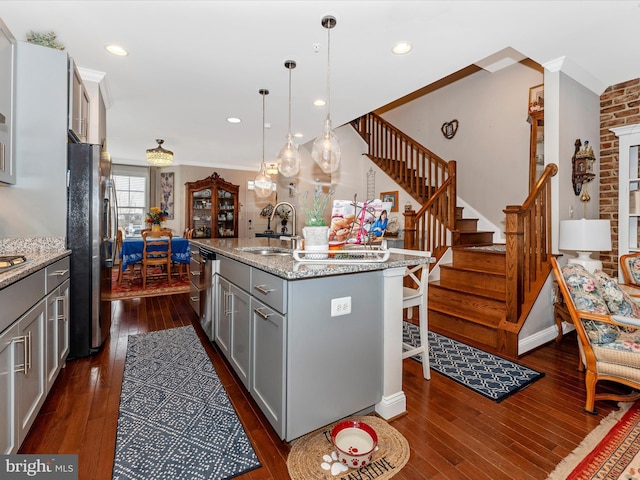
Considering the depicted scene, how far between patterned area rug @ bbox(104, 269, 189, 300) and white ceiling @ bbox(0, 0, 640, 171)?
8.78 ft

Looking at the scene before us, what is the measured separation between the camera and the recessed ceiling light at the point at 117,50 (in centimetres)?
269

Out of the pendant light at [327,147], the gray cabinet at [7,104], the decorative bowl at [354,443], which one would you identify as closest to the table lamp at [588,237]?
the pendant light at [327,147]

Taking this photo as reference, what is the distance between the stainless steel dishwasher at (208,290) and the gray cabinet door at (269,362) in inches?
39.1

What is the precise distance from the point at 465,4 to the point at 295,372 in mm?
2556

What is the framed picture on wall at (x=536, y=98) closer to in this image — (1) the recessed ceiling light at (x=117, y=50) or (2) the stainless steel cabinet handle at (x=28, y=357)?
(1) the recessed ceiling light at (x=117, y=50)

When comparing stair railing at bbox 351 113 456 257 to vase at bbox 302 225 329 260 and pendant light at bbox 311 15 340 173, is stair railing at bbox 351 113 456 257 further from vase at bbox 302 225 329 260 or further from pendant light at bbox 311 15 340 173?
vase at bbox 302 225 329 260

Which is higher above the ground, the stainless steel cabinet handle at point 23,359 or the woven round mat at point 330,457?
the stainless steel cabinet handle at point 23,359

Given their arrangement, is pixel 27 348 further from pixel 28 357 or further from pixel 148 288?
pixel 148 288

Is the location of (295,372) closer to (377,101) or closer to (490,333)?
(490,333)

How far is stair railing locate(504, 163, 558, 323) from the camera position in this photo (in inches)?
111

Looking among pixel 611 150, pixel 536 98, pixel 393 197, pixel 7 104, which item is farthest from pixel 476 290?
pixel 7 104

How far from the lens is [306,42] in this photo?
103 inches

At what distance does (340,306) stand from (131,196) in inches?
309

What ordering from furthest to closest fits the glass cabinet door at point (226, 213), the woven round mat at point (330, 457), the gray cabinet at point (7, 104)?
1. the glass cabinet door at point (226, 213)
2. the gray cabinet at point (7, 104)
3. the woven round mat at point (330, 457)
